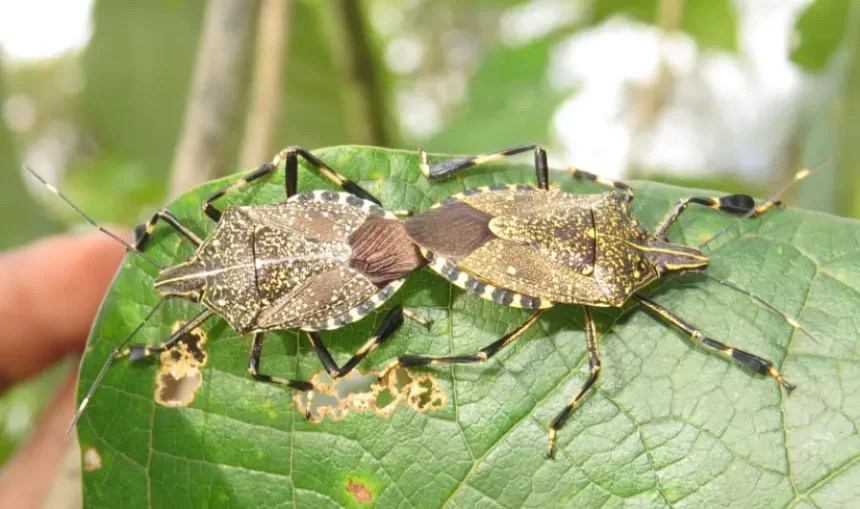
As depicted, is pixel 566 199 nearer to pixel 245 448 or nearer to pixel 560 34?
pixel 245 448

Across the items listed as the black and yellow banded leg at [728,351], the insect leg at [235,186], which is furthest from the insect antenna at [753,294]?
the insect leg at [235,186]

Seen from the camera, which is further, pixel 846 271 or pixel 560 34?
pixel 560 34

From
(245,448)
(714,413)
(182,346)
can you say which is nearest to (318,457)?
(245,448)

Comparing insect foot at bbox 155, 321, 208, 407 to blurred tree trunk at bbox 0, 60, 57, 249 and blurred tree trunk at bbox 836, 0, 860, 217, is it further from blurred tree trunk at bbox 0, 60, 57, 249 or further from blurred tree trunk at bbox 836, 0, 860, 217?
blurred tree trunk at bbox 836, 0, 860, 217

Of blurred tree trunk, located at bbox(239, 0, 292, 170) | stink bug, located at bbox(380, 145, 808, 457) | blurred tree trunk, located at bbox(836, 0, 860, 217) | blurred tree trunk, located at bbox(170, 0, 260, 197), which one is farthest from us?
blurred tree trunk, located at bbox(836, 0, 860, 217)

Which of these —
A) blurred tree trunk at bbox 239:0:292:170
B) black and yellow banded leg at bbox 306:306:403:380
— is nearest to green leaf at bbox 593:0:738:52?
blurred tree trunk at bbox 239:0:292:170

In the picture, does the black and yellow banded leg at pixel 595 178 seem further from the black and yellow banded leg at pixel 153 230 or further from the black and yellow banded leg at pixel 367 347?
the black and yellow banded leg at pixel 153 230
